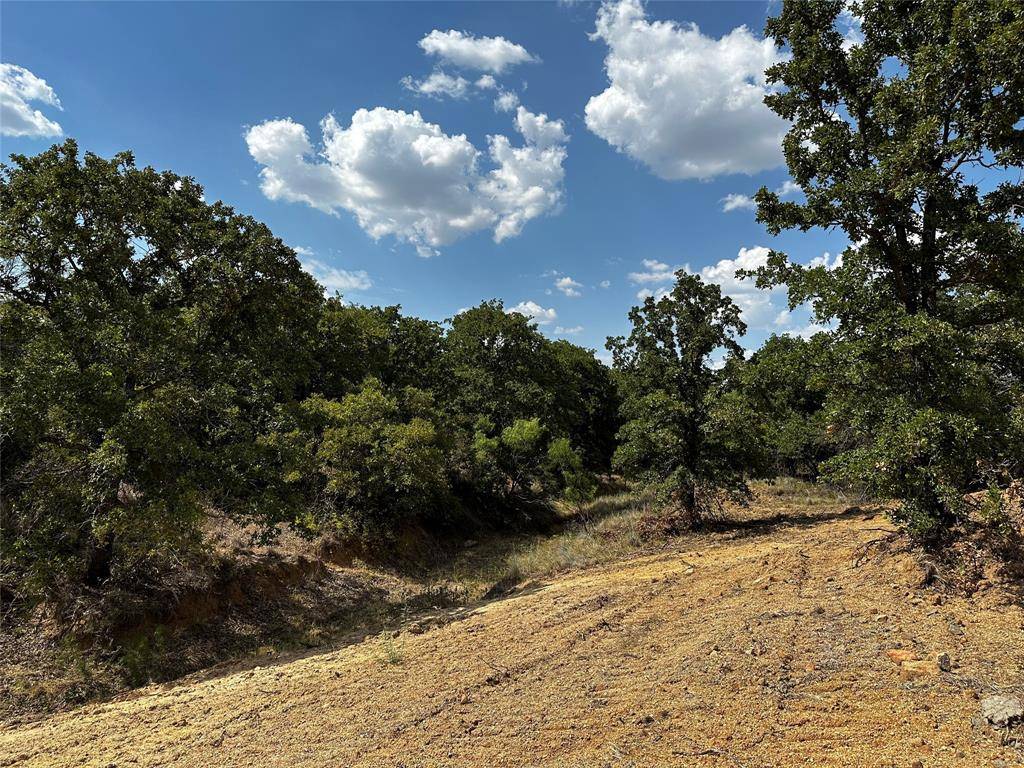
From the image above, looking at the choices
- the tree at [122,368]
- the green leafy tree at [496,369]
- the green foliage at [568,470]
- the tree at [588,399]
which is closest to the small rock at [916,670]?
the tree at [122,368]

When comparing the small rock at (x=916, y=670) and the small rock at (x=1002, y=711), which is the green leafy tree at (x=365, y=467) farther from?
the small rock at (x=1002, y=711)

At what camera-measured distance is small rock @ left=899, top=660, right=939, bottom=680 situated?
4.41 meters

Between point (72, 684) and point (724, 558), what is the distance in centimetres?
1119

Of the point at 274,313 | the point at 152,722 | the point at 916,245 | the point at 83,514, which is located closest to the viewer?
the point at 152,722

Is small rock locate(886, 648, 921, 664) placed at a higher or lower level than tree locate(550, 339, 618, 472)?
lower

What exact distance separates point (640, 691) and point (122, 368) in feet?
31.4

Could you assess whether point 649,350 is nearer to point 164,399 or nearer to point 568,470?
point 568,470

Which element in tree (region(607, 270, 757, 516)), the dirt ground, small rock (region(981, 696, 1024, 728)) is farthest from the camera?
tree (region(607, 270, 757, 516))

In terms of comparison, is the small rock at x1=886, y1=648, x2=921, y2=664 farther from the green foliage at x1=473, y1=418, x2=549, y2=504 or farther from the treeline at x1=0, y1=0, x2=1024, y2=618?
the green foliage at x1=473, y1=418, x2=549, y2=504

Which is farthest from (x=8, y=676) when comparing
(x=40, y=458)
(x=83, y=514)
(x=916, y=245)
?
(x=916, y=245)

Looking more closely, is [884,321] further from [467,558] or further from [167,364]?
[467,558]

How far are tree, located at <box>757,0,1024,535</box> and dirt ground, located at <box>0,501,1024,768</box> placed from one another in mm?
1663

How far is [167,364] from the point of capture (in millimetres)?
9820

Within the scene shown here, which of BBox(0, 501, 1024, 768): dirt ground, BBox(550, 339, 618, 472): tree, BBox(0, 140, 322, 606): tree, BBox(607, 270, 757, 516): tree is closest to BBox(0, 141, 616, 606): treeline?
BBox(0, 140, 322, 606): tree
